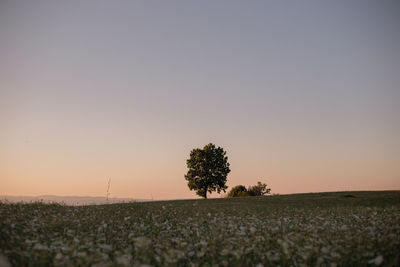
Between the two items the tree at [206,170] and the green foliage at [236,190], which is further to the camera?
the green foliage at [236,190]

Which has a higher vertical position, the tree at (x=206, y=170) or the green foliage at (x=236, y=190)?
the tree at (x=206, y=170)

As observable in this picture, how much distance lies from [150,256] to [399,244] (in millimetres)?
5959

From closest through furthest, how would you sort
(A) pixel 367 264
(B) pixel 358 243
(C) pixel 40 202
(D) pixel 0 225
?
(A) pixel 367 264 < (B) pixel 358 243 < (D) pixel 0 225 < (C) pixel 40 202

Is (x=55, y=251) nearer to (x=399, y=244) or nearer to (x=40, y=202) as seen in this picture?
(x=399, y=244)

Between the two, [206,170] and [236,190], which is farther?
[236,190]

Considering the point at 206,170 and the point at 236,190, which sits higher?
the point at 206,170

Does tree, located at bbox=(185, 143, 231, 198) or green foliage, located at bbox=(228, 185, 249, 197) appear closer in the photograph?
tree, located at bbox=(185, 143, 231, 198)

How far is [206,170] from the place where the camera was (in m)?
55.8

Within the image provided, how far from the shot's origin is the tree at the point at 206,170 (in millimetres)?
56000

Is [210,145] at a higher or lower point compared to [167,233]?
higher

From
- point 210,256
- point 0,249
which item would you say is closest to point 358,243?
point 210,256

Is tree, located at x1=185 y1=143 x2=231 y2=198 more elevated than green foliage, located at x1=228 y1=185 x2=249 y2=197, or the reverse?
tree, located at x1=185 y1=143 x2=231 y2=198

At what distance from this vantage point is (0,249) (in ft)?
19.9

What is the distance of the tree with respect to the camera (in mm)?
56000
